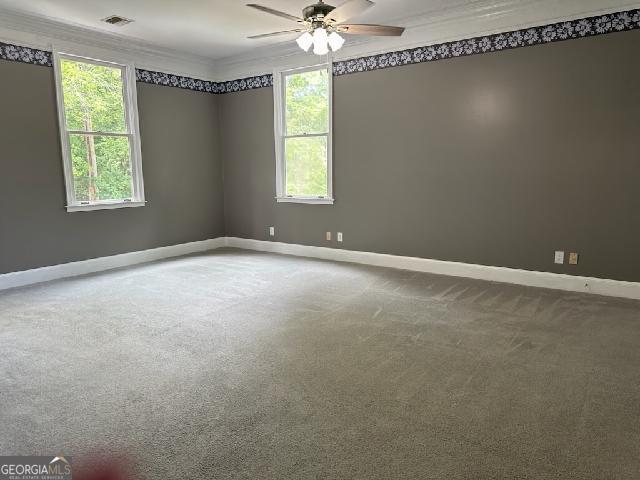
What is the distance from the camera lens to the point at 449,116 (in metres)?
4.81

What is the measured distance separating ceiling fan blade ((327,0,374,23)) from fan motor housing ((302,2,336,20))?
0.12ft

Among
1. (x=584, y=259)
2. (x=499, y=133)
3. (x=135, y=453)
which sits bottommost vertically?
(x=135, y=453)

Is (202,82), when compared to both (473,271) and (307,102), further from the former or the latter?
(473,271)

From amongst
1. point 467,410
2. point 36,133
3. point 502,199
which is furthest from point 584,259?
point 36,133

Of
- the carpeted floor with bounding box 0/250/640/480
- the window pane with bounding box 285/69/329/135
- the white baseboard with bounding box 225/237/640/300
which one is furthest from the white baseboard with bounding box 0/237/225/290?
the window pane with bounding box 285/69/329/135

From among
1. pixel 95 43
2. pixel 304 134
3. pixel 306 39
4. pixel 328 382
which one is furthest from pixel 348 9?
pixel 95 43

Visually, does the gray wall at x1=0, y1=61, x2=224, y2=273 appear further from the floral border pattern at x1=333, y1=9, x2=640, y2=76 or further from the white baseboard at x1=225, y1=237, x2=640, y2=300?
the floral border pattern at x1=333, y1=9, x2=640, y2=76

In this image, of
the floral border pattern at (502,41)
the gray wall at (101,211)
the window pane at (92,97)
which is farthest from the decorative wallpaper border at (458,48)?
the window pane at (92,97)

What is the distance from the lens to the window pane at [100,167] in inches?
201

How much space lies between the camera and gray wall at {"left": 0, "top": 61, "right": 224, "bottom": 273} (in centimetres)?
459

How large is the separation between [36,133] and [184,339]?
3.15 metres

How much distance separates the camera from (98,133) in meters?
5.25

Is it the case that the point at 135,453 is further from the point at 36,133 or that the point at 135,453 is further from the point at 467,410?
the point at 36,133

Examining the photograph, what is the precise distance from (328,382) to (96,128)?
439 centimetres
